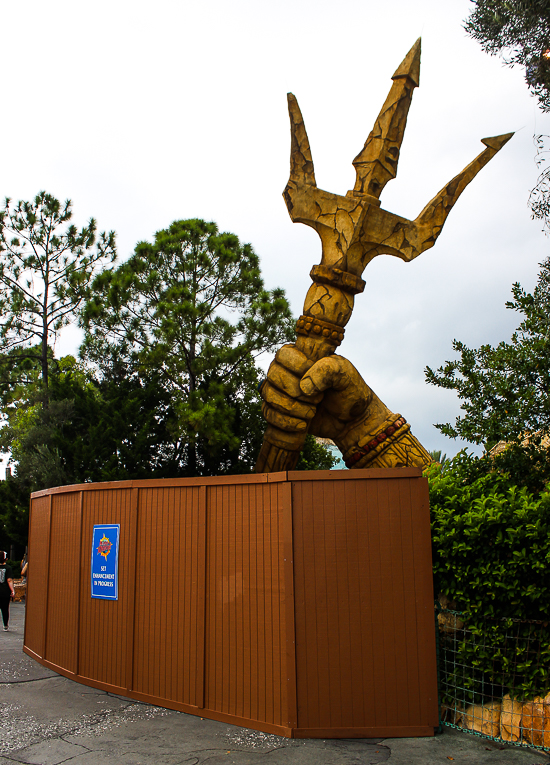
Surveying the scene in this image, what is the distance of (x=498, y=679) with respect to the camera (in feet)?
15.5

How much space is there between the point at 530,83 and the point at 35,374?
2339cm

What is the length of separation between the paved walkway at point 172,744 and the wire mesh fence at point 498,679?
0.15 m

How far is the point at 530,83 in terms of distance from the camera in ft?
24.2

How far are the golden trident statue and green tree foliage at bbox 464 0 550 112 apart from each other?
741 mm

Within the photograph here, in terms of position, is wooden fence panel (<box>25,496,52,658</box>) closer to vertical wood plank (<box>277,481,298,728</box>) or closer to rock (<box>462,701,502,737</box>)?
vertical wood plank (<box>277,481,298,728</box>)

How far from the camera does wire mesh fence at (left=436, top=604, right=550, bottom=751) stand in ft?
14.9

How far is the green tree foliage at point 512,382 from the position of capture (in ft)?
19.5

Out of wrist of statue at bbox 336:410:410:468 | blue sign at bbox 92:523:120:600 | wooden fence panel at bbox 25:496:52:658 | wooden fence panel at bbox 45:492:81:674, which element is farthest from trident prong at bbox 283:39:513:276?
wooden fence panel at bbox 25:496:52:658

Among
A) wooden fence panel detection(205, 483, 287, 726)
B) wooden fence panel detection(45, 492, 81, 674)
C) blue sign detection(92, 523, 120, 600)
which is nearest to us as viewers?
wooden fence panel detection(205, 483, 287, 726)

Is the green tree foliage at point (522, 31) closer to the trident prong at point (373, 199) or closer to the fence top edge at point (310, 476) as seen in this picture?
the trident prong at point (373, 199)

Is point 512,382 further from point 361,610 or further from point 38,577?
point 38,577

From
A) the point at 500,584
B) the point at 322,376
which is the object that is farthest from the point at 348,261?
the point at 500,584

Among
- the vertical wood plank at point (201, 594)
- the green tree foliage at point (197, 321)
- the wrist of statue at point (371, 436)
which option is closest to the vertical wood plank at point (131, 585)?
the vertical wood plank at point (201, 594)

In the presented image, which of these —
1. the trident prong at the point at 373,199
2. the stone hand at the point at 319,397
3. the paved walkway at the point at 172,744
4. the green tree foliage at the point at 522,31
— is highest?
the green tree foliage at the point at 522,31
